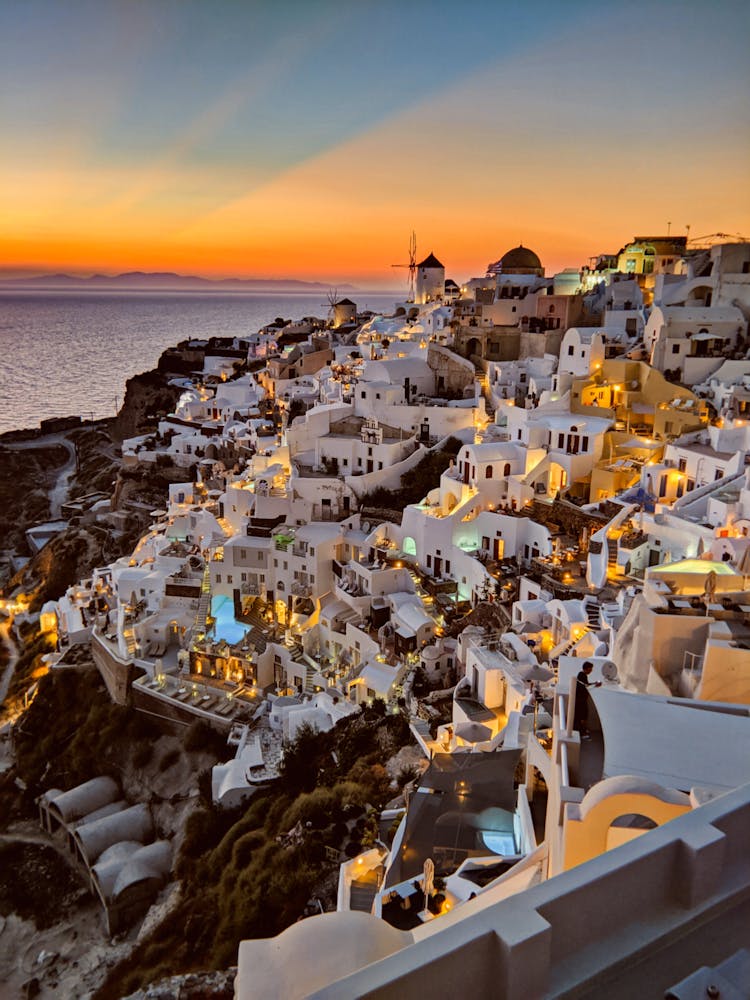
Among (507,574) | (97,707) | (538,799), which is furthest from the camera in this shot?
(97,707)

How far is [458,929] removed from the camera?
193 cm

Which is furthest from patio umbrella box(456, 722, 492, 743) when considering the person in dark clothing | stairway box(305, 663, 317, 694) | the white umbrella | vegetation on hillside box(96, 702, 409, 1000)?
stairway box(305, 663, 317, 694)

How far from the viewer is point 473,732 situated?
42.1 feet

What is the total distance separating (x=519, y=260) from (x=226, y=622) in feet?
80.6

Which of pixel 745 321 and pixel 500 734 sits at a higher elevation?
pixel 745 321

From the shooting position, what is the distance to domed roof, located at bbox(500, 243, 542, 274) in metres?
36.1

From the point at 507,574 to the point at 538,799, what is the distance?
8956 millimetres

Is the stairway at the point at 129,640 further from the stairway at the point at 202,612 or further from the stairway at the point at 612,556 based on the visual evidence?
the stairway at the point at 612,556

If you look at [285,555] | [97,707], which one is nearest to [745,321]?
[285,555]

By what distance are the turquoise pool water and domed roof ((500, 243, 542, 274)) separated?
Answer: 904 inches

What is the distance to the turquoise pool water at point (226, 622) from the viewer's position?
20969mm

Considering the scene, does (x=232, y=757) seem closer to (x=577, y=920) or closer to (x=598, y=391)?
(x=598, y=391)

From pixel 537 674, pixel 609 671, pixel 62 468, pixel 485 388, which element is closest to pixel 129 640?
pixel 537 674

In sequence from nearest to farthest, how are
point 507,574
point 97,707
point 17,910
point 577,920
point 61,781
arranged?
point 577,920
point 17,910
point 507,574
point 61,781
point 97,707
